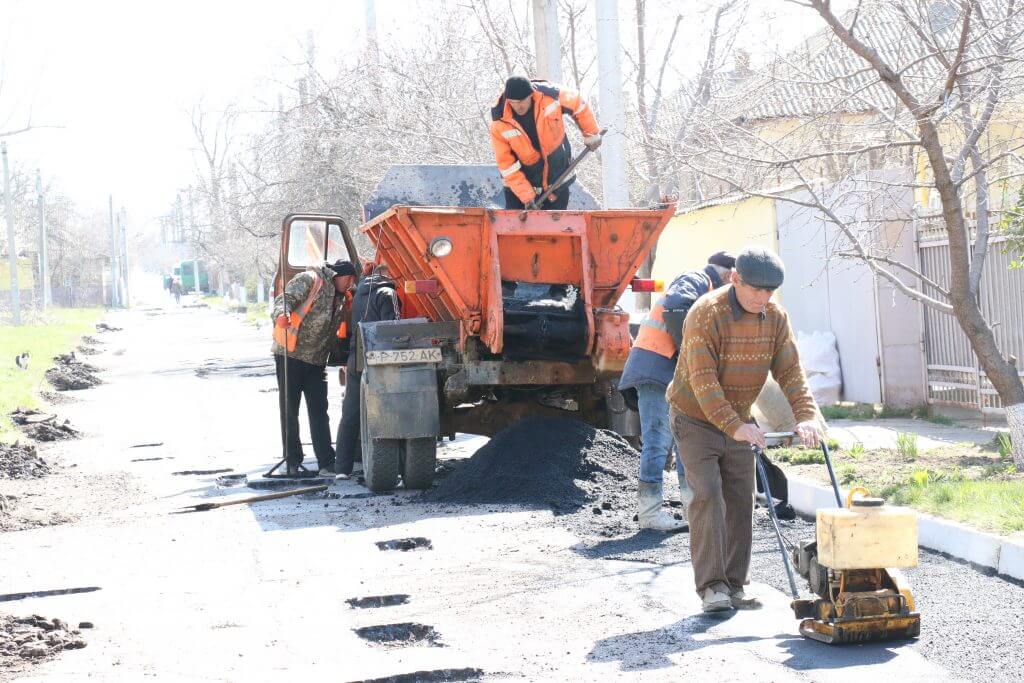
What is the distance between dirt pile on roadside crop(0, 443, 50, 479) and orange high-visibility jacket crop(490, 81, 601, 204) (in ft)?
17.4

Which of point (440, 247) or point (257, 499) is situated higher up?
point (440, 247)

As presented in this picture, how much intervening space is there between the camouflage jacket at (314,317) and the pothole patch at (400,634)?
5055 millimetres

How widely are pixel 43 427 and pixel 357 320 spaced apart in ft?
20.7

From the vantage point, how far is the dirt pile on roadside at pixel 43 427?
1488cm

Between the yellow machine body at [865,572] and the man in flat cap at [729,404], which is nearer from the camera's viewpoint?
the yellow machine body at [865,572]

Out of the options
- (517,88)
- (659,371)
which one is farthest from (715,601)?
(517,88)

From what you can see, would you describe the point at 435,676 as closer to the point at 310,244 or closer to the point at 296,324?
the point at 296,324

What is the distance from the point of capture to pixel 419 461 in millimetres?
9703

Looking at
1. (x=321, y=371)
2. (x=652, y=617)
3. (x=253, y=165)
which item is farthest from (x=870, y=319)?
(x=253, y=165)

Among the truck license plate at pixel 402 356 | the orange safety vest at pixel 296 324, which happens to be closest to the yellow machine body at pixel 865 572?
the truck license plate at pixel 402 356

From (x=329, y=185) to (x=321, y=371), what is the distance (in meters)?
13.4

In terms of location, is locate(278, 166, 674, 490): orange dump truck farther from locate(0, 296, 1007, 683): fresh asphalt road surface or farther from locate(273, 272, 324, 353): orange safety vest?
locate(273, 272, 324, 353): orange safety vest

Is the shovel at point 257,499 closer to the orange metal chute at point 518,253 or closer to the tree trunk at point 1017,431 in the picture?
the orange metal chute at point 518,253

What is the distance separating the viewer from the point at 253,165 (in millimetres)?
28641
